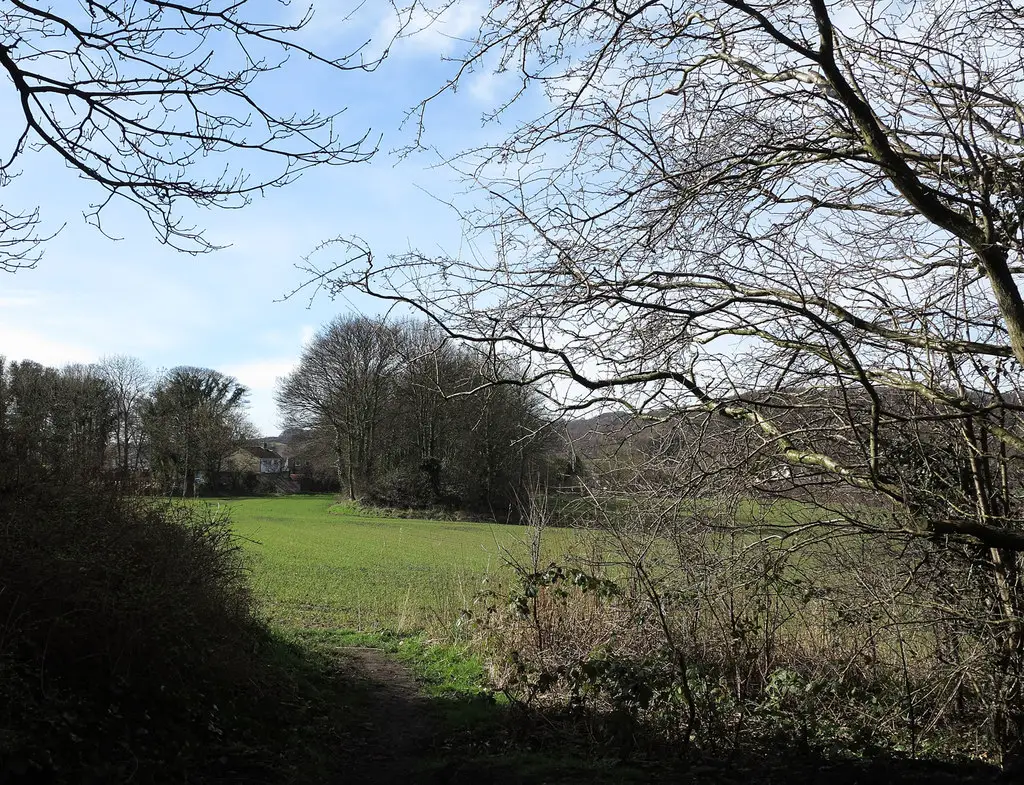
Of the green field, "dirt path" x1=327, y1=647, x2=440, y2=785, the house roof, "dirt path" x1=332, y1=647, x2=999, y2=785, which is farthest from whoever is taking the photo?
the house roof

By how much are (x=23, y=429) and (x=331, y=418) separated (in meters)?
42.1

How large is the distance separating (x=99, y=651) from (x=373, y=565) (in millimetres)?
17703

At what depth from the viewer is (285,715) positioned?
712 centimetres

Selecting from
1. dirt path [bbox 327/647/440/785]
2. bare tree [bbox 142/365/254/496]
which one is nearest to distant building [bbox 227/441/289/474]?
bare tree [bbox 142/365/254/496]

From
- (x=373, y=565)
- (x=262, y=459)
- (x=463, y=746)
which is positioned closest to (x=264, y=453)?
(x=262, y=459)

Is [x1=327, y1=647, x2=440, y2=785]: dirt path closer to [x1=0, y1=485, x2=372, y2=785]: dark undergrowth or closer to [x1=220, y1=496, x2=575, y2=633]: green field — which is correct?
[x1=0, y1=485, x2=372, y2=785]: dark undergrowth

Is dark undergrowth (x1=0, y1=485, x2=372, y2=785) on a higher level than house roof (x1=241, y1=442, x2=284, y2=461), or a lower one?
lower

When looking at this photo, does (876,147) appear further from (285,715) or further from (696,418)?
(285,715)

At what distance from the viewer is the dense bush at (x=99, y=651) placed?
485 centimetres

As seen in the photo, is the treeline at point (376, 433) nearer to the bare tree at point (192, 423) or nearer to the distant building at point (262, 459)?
the bare tree at point (192, 423)

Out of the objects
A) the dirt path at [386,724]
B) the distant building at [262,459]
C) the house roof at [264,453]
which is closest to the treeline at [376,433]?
the distant building at [262,459]

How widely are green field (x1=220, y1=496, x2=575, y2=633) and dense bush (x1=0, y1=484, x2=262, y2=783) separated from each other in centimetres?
295

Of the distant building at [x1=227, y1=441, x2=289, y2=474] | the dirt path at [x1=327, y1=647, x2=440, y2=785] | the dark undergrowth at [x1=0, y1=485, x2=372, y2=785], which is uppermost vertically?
the distant building at [x1=227, y1=441, x2=289, y2=474]

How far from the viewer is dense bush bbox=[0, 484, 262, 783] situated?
15.9 feet
